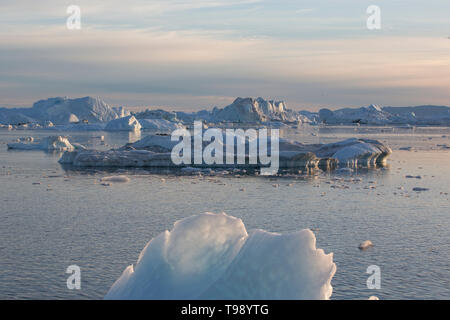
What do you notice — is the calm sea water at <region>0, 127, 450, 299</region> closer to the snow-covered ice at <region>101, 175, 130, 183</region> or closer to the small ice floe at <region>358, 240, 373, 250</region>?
the small ice floe at <region>358, 240, 373, 250</region>

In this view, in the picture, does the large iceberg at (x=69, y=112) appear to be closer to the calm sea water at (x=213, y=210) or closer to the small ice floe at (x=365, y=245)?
the calm sea water at (x=213, y=210)

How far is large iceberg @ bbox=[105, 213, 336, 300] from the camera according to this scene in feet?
18.6

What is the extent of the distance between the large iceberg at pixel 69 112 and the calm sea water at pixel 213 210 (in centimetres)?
11097

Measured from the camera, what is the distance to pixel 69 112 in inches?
5177

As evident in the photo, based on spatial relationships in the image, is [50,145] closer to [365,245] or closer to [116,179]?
[116,179]

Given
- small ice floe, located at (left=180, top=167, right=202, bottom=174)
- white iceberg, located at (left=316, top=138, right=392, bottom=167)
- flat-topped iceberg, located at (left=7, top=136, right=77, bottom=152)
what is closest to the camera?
small ice floe, located at (left=180, top=167, right=202, bottom=174)

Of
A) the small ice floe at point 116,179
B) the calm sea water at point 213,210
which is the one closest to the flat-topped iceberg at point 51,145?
the calm sea water at point 213,210

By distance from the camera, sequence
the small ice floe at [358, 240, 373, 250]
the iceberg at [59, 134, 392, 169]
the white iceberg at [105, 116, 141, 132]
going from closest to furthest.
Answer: the small ice floe at [358, 240, 373, 250]
the iceberg at [59, 134, 392, 169]
the white iceberg at [105, 116, 141, 132]

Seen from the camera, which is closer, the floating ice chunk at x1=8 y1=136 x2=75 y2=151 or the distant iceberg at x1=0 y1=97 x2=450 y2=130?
the floating ice chunk at x1=8 y1=136 x2=75 y2=151

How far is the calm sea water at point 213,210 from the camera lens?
27.0 ft

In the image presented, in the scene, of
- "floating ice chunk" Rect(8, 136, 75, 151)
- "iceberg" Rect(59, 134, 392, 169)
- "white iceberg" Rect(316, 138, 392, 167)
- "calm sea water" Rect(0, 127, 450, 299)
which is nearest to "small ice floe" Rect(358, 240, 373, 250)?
"calm sea water" Rect(0, 127, 450, 299)

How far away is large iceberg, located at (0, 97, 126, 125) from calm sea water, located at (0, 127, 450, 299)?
111m
